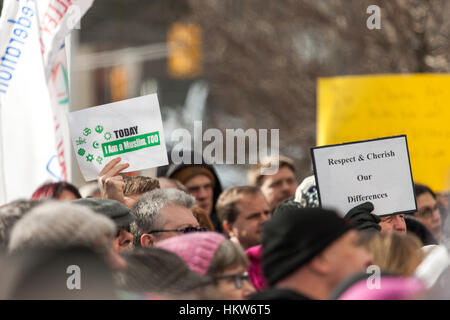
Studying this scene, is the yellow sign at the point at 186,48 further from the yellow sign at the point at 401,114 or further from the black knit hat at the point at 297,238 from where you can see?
the black knit hat at the point at 297,238

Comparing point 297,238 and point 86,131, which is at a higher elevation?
point 86,131

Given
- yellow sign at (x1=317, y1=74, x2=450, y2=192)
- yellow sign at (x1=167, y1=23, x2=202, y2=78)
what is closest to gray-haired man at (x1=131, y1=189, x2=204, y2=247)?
yellow sign at (x1=317, y1=74, x2=450, y2=192)

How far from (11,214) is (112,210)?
854 mm

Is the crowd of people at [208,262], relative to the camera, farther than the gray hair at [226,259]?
No

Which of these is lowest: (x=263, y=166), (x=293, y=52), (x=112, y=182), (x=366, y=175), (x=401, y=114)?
(x=366, y=175)

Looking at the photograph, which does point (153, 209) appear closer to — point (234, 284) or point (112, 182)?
point (112, 182)

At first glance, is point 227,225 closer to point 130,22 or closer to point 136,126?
point 136,126

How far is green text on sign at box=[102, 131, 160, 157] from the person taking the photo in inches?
232

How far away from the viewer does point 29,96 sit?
6191mm

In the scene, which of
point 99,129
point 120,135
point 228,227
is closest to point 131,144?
point 120,135

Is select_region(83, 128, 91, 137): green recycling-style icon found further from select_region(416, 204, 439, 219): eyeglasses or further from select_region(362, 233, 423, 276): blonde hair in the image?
select_region(416, 204, 439, 219): eyeglasses

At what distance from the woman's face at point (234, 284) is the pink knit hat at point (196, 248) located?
0.08 m

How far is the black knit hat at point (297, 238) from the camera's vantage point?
335 centimetres

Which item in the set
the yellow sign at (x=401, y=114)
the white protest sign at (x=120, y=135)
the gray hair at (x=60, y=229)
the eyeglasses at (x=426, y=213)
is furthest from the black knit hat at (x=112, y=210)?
the yellow sign at (x=401, y=114)
